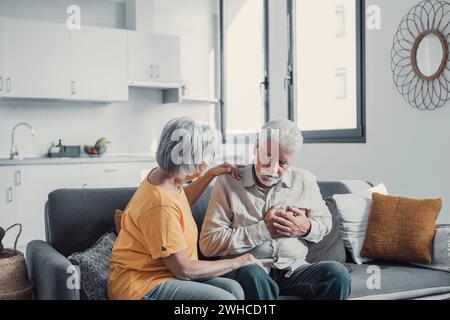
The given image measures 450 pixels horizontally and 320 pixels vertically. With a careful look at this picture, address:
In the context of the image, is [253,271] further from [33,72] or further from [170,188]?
[33,72]

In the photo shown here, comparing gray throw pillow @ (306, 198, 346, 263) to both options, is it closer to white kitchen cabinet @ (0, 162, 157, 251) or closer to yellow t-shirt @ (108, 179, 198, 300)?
yellow t-shirt @ (108, 179, 198, 300)

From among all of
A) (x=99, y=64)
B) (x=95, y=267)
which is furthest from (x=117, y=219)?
(x=99, y=64)

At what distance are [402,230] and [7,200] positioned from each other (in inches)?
137

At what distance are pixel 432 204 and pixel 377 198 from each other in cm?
27

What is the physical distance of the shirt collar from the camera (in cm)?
250

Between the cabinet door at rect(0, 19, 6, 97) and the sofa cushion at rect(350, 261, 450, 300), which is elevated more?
the cabinet door at rect(0, 19, 6, 97)

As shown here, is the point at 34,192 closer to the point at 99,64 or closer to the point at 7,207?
the point at 7,207

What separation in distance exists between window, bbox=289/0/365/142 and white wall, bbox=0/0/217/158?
142 cm

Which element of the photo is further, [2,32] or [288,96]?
[288,96]

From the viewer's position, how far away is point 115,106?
6020 millimetres

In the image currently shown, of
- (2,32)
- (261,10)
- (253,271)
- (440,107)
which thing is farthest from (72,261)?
(261,10)

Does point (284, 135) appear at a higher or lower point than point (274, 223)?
higher

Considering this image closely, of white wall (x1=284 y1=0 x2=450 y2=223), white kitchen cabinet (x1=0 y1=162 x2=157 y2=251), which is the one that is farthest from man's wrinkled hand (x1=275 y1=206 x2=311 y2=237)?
white kitchen cabinet (x1=0 y1=162 x2=157 y2=251)

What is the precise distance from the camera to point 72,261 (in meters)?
2.33
